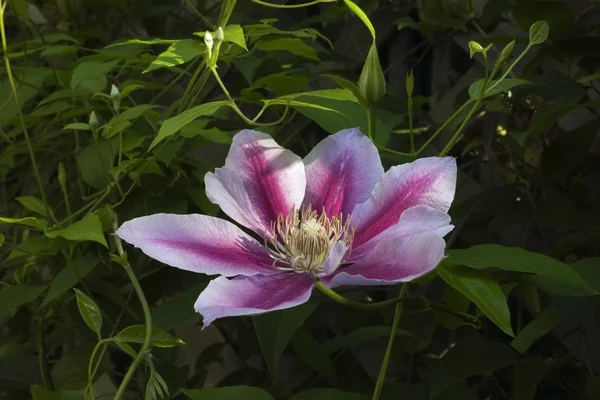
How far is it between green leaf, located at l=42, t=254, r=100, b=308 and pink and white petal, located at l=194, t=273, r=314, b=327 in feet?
0.96

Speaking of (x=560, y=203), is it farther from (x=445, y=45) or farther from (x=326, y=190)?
(x=326, y=190)

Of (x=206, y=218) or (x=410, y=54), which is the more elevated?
(x=206, y=218)

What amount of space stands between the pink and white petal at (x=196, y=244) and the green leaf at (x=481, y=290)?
100mm

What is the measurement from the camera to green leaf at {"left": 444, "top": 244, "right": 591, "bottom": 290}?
47cm

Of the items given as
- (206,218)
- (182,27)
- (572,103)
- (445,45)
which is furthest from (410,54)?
(206,218)

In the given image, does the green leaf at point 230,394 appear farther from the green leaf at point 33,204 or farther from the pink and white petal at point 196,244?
the green leaf at point 33,204

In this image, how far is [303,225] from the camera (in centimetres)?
50

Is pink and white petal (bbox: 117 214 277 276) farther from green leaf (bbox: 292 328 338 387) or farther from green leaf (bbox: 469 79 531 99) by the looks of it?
green leaf (bbox: 292 328 338 387)

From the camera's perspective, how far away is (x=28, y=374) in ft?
2.99

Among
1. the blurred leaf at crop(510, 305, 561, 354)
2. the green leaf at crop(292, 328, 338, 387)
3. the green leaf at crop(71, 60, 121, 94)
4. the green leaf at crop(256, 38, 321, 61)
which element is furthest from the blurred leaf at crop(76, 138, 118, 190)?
the blurred leaf at crop(510, 305, 561, 354)

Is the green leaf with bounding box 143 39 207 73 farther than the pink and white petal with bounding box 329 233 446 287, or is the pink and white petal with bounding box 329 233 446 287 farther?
the green leaf with bounding box 143 39 207 73

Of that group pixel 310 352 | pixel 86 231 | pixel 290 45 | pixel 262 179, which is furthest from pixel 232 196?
pixel 310 352

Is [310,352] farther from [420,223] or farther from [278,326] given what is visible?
[420,223]

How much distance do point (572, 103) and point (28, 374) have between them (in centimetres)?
62
